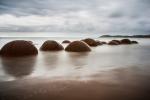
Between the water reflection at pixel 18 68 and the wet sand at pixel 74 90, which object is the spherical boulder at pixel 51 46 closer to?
the water reflection at pixel 18 68

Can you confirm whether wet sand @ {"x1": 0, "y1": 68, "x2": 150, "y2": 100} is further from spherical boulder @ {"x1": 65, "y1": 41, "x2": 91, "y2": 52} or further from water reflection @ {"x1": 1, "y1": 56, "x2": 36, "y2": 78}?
spherical boulder @ {"x1": 65, "y1": 41, "x2": 91, "y2": 52}

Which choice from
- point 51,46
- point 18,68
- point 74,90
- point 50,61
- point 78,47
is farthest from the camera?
point 51,46

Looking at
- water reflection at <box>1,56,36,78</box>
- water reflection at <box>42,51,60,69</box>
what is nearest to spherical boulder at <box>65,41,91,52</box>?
water reflection at <box>42,51,60,69</box>

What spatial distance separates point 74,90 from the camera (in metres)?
3.11

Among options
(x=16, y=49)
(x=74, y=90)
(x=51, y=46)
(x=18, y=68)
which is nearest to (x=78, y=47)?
(x=51, y=46)

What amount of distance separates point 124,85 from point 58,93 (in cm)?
127

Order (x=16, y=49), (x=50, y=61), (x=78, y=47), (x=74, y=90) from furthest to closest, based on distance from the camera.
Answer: (x=78, y=47) < (x=16, y=49) < (x=50, y=61) < (x=74, y=90)

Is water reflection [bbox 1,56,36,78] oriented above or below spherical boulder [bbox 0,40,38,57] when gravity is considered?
below

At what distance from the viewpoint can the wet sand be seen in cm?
279

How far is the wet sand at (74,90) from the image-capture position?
9.16 ft

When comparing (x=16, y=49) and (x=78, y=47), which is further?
(x=78, y=47)

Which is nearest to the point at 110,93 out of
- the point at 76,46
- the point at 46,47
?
the point at 76,46

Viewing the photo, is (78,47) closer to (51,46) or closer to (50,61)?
(51,46)

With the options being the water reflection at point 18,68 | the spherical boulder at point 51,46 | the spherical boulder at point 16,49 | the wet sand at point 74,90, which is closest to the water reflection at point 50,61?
the water reflection at point 18,68
